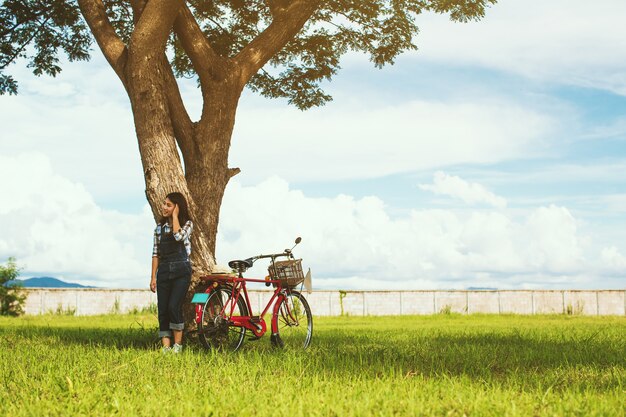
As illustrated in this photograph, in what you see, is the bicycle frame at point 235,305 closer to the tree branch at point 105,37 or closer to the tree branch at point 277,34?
the tree branch at point 105,37

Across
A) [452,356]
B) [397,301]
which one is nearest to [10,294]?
[397,301]

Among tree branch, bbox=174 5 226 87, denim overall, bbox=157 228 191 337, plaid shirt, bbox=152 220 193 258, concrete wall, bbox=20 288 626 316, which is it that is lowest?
concrete wall, bbox=20 288 626 316

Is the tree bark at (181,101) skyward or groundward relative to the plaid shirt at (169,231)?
skyward

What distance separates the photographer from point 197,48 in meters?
11.6

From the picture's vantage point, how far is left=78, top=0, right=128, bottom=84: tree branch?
1129 cm

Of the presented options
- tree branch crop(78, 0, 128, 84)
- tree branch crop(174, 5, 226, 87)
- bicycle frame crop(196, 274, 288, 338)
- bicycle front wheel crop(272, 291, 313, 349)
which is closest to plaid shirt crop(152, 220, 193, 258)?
bicycle frame crop(196, 274, 288, 338)

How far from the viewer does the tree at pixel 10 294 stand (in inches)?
926

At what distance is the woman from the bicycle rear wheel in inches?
13.8

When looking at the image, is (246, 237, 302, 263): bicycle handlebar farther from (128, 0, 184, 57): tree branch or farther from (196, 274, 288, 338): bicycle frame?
(128, 0, 184, 57): tree branch

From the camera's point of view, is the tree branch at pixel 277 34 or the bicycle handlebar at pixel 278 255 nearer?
the bicycle handlebar at pixel 278 255

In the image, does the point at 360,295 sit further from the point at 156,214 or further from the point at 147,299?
the point at 156,214

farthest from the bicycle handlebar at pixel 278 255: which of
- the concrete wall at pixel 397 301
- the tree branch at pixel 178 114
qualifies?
the concrete wall at pixel 397 301

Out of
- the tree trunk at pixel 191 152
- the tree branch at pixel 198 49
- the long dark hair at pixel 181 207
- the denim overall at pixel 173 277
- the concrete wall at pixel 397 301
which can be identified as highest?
the tree branch at pixel 198 49

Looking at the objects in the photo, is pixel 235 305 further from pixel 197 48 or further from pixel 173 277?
pixel 197 48
